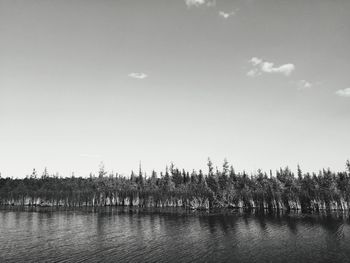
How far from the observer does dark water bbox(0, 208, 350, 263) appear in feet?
112

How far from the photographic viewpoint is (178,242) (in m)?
43.5

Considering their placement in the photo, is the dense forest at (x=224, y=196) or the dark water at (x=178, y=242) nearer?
the dark water at (x=178, y=242)

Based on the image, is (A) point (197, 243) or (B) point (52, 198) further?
(B) point (52, 198)

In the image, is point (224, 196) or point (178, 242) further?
point (224, 196)

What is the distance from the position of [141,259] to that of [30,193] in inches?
4443

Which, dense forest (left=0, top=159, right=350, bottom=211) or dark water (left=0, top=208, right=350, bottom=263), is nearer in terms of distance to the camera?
dark water (left=0, top=208, right=350, bottom=263)

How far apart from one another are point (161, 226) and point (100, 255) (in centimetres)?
2615

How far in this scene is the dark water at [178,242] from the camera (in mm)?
34281

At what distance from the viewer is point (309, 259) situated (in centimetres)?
3319

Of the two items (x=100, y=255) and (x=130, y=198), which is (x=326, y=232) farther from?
(x=130, y=198)

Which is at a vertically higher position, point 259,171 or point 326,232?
point 259,171

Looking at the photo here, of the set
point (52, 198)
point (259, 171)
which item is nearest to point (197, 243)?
point (52, 198)

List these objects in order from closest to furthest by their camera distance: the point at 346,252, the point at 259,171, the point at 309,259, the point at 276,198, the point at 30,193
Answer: the point at 309,259
the point at 346,252
the point at 276,198
the point at 30,193
the point at 259,171

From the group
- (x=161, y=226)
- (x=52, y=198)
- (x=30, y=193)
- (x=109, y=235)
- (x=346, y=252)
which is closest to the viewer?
(x=346, y=252)
